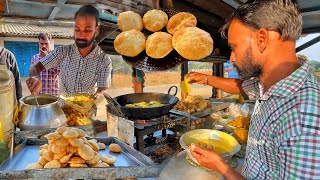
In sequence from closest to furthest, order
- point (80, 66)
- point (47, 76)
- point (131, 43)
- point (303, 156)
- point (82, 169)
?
point (303, 156) → point (82, 169) → point (131, 43) → point (80, 66) → point (47, 76)

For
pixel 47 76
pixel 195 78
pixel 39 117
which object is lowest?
pixel 39 117

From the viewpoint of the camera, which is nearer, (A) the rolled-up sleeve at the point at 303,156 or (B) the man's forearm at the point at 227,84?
(A) the rolled-up sleeve at the point at 303,156

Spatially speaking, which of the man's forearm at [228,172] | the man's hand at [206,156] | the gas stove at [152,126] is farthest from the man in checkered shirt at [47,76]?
the man's forearm at [228,172]

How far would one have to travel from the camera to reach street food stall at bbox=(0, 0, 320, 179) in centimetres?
155

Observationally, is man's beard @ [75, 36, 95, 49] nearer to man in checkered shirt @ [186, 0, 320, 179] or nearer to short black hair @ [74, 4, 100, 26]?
short black hair @ [74, 4, 100, 26]

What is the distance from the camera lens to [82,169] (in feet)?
4.62

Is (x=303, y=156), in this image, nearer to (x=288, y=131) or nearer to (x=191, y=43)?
(x=288, y=131)

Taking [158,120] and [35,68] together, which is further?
[35,68]

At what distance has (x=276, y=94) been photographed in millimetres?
1280

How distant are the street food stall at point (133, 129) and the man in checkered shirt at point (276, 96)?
44 centimetres

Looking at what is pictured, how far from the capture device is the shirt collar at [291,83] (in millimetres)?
1233

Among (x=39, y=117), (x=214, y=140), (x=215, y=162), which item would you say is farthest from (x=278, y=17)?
(x=39, y=117)

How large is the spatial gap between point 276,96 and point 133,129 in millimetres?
1356

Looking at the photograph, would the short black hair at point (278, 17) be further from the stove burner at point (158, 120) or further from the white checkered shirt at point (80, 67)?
Answer: the white checkered shirt at point (80, 67)
